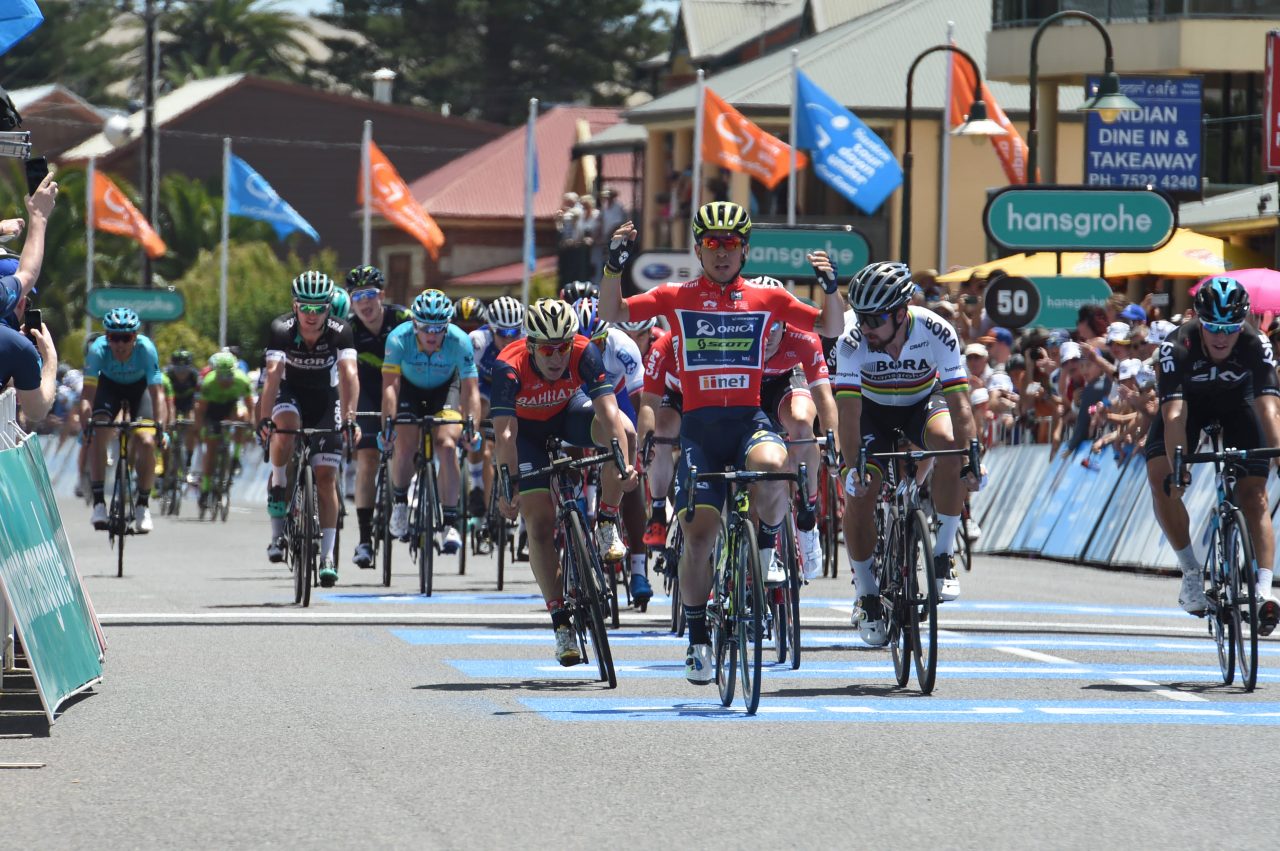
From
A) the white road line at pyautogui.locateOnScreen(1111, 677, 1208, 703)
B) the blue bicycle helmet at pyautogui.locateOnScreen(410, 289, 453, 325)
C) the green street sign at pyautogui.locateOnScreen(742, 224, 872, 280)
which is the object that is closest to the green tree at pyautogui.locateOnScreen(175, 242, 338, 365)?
the green street sign at pyautogui.locateOnScreen(742, 224, 872, 280)

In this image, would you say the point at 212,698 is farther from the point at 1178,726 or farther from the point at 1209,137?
the point at 1209,137

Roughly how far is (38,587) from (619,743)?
2446 millimetres

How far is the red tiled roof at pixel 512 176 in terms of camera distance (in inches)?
2928

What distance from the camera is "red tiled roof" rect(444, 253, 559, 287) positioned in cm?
7100

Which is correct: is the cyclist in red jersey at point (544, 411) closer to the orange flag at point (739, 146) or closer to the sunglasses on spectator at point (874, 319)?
the sunglasses on spectator at point (874, 319)

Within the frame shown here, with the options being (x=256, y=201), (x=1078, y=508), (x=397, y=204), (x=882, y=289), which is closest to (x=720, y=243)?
(x=882, y=289)

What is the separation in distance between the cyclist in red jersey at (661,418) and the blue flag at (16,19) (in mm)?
3659

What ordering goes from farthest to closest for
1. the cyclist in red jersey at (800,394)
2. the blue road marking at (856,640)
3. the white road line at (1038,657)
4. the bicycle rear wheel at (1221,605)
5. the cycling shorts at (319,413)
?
1. the cycling shorts at (319,413)
2. the blue road marking at (856,640)
3. the cyclist in red jersey at (800,394)
4. the white road line at (1038,657)
5. the bicycle rear wheel at (1221,605)

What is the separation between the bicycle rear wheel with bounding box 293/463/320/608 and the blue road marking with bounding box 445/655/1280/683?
3.33 meters

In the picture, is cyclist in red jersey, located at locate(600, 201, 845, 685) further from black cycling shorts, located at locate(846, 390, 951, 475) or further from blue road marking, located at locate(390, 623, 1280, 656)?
blue road marking, located at locate(390, 623, 1280, 656)

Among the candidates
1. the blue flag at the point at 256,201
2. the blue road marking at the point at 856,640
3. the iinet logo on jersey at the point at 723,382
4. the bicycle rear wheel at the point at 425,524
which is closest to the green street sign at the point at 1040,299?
the bicycle rear wheel at the point at 425,524

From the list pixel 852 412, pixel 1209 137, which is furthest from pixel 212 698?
pixel 1209 137

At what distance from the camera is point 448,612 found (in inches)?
601

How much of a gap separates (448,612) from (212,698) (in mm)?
4780
